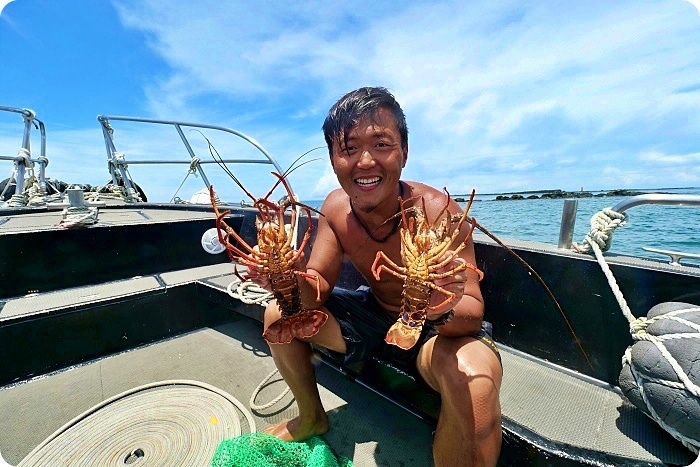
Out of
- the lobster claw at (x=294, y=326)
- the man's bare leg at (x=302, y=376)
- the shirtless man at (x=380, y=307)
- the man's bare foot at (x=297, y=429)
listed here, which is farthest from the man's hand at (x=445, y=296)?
the man's bare foot at (x=297, y=429)

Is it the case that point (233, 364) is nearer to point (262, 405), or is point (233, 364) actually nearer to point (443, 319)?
point (262, 405)

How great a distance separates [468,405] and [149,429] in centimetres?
209

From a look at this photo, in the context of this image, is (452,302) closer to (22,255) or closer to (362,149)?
(362,149)

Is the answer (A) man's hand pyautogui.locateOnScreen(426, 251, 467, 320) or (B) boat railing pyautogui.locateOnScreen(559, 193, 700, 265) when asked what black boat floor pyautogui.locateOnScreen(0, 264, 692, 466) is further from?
(B) boat railing pyautogui.locateOnScreen(559, 193, 700, 265)

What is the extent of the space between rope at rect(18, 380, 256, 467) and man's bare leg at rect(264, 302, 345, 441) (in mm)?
362

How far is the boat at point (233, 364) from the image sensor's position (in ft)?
6.87

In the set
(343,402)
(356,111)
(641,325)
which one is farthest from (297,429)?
(641,325)

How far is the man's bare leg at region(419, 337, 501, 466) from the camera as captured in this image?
57.9 inches

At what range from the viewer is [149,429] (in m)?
2.33

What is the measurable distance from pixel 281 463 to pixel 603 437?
1803 millimetres

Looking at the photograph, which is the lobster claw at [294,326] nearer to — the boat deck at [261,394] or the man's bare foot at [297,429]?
the man's bare foot at [297,429]

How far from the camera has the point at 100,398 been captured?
8.87 feet

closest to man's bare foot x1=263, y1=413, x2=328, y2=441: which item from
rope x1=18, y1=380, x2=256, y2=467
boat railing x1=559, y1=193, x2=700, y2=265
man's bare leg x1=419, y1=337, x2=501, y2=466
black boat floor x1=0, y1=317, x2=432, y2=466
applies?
black boat floor x1=0, y1=317, x2=432, y2=466

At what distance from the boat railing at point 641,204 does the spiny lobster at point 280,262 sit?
77.3 inches
